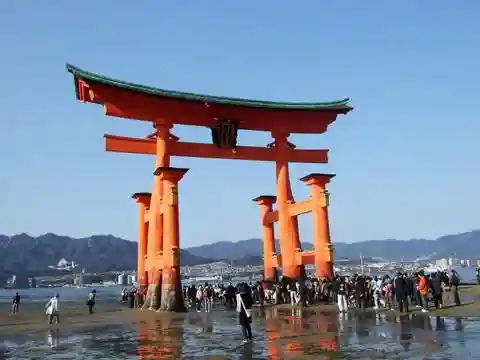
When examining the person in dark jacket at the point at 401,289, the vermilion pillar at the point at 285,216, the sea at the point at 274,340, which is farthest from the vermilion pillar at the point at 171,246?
the person in dark jacket at the point at 401,289

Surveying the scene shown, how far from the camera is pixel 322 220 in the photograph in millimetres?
28203

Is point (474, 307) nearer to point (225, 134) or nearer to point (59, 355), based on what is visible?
point (59, 355)

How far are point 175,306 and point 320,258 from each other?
351 inches

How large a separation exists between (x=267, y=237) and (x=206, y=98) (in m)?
10.9

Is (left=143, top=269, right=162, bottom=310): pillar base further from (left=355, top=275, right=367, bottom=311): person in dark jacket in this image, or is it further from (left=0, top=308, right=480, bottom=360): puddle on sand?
(left=355, top=275, right=367, bottom=311): person in dark jacket

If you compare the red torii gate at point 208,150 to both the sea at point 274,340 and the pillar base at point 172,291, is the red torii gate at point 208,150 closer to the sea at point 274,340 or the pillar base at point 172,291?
the pillar base at point 172,291

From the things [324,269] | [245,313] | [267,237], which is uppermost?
[267,237]

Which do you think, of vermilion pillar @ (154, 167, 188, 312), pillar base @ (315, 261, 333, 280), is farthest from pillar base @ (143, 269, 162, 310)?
pillar base @ (315, 261, 333, 280)

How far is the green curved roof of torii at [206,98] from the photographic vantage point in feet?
84.6

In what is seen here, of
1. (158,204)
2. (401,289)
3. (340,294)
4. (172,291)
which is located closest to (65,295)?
(158,204)

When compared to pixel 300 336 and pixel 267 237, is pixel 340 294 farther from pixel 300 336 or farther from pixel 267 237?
pixel 267 237

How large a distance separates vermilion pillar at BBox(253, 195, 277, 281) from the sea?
1539 centimetres

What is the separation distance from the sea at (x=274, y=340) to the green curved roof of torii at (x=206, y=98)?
13.0 meters

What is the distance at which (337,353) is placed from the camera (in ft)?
31.8
